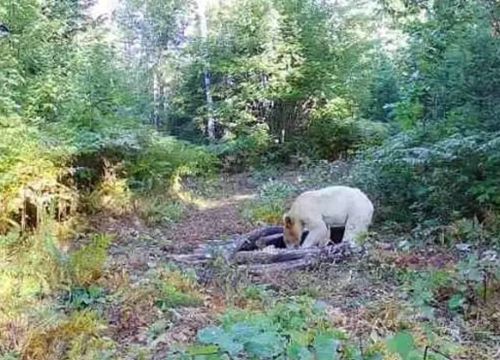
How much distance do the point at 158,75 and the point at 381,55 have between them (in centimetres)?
871

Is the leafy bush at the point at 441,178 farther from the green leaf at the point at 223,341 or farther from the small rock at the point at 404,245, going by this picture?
the green leaf at the point at 223,341

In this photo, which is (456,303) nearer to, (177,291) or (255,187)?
(177,291)

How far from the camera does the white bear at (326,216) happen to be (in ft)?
20.1

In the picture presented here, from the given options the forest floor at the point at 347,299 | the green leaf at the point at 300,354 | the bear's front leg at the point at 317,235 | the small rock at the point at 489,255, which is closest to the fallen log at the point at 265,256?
the forest floor at the point at 347,299

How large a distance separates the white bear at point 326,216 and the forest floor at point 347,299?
1.93ft

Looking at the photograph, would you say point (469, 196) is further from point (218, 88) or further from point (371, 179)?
point (218, 88)

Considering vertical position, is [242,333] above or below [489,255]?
above

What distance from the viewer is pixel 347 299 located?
13.8ft

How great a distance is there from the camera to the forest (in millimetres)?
3463

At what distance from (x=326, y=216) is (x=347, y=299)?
214 centimetres

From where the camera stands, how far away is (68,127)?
8188mm

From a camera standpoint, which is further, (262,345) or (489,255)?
(489,255)

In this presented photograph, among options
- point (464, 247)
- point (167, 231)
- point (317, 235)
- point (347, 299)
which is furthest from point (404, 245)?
point (167, 231)

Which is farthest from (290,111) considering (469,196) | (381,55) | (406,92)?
(469,196)
